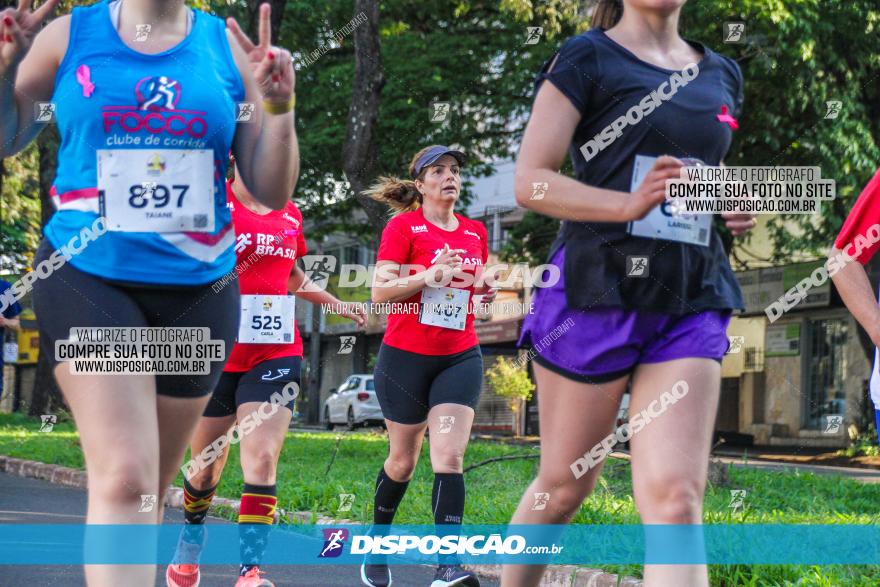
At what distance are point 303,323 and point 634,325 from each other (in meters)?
51.5

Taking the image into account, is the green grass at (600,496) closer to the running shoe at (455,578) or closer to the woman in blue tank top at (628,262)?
the running shoe at (455,578)

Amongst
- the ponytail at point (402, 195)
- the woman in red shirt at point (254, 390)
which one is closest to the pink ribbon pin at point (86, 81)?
the woman in red shirt at point (254, 390)

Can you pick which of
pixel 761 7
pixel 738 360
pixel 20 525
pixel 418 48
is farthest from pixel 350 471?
pixel 738 360

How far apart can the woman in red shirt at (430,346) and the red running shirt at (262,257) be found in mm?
547

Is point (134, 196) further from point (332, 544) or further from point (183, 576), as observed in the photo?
point (332, 544)

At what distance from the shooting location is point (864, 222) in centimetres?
464

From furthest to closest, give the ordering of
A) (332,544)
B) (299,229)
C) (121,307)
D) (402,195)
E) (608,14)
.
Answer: (332,544)
(402,195)
(299,229)
(608,14)
(121,307)

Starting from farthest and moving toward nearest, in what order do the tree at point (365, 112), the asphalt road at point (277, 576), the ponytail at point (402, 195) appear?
the tree at point (365, 112), the ponytail at point (402, 195), the asphalt road at point (277, 576)

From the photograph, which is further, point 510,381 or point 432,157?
point 510,381

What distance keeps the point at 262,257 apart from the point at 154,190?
9.96 feet

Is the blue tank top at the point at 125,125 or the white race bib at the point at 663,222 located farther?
the white race bib at the point at 663,222

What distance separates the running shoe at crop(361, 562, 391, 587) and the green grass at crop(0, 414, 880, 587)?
3.67ft

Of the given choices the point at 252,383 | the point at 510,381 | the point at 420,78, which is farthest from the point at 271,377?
the point at 510,381

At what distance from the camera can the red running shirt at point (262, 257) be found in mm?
6395
